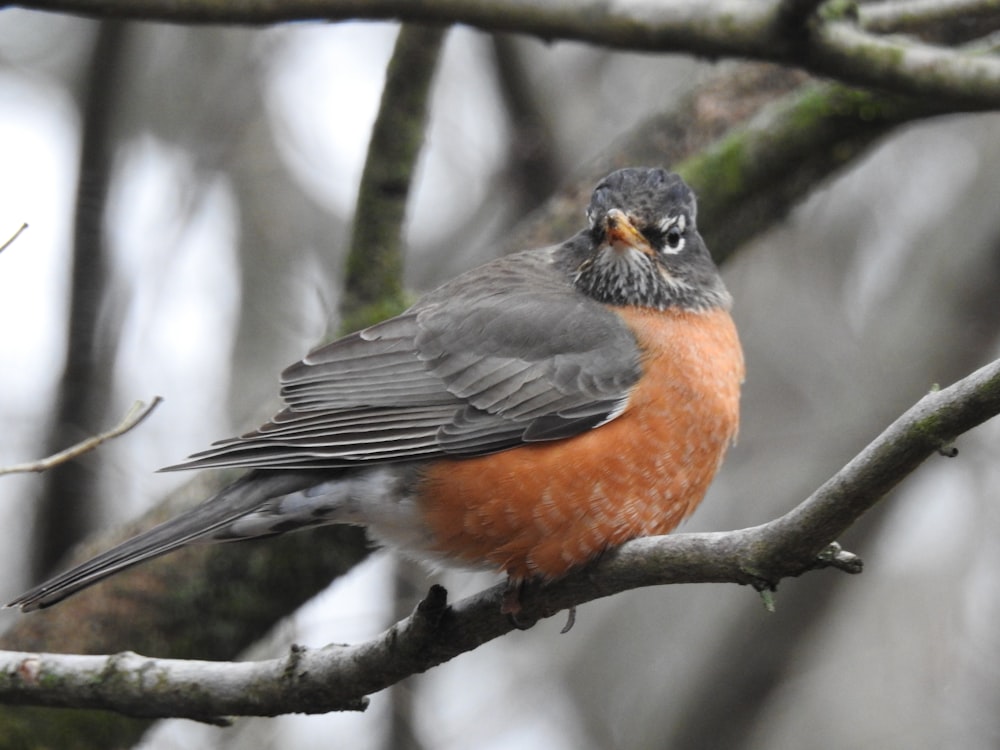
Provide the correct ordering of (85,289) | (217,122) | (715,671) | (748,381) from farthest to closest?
(748,381)
(217,122)
(715,671)
(85,289)

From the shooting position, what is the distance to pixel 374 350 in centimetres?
546

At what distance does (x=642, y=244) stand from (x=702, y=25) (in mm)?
982

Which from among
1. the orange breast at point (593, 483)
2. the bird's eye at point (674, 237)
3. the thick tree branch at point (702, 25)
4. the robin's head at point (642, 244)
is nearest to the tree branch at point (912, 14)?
the thick tree branch at point (702, 25)

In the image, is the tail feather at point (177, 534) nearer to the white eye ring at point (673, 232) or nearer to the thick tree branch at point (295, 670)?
the thick tree branch at point (295, 670)

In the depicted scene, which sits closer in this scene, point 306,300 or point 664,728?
point 664,728

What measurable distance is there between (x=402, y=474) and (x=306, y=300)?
11.8 feet

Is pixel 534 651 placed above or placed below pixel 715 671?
above

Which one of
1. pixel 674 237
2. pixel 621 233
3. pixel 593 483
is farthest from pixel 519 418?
pixel 674 237

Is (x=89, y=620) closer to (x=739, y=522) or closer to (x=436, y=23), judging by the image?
(x=436, y=23)

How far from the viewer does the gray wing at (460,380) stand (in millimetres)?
4977

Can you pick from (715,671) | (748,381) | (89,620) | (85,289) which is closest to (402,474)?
(89,620)

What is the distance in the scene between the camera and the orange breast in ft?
15.3

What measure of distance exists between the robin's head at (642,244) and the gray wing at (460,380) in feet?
0.49

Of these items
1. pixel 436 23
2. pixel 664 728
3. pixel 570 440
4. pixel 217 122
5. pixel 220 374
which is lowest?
pixel 664 728
